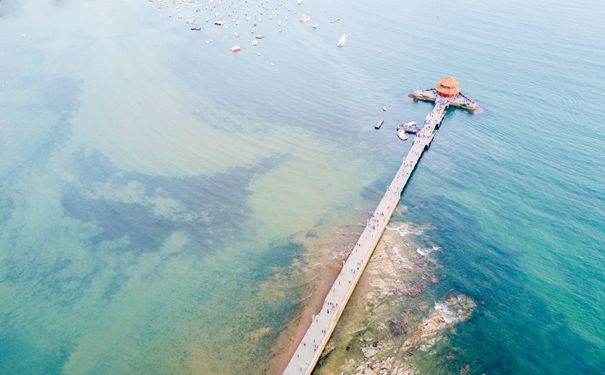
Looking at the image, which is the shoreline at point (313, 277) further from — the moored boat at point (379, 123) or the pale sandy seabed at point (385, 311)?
the moored boat at point (379, 123)

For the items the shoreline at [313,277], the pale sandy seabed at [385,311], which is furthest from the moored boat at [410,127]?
the shoreline at [313,277]

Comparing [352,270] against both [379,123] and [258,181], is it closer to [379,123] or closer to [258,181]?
[258,181]

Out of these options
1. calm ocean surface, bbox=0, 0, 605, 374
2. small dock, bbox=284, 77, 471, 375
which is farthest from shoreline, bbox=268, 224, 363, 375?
small dock, bbox=284, 77, 471, 375

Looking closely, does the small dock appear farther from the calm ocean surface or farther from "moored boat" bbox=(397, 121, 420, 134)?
the calm ocean surface

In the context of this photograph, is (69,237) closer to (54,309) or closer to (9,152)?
(54,309)

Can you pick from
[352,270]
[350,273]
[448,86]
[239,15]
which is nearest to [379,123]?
[448,86]

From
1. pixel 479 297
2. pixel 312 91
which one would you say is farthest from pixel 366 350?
pixel 312 91
